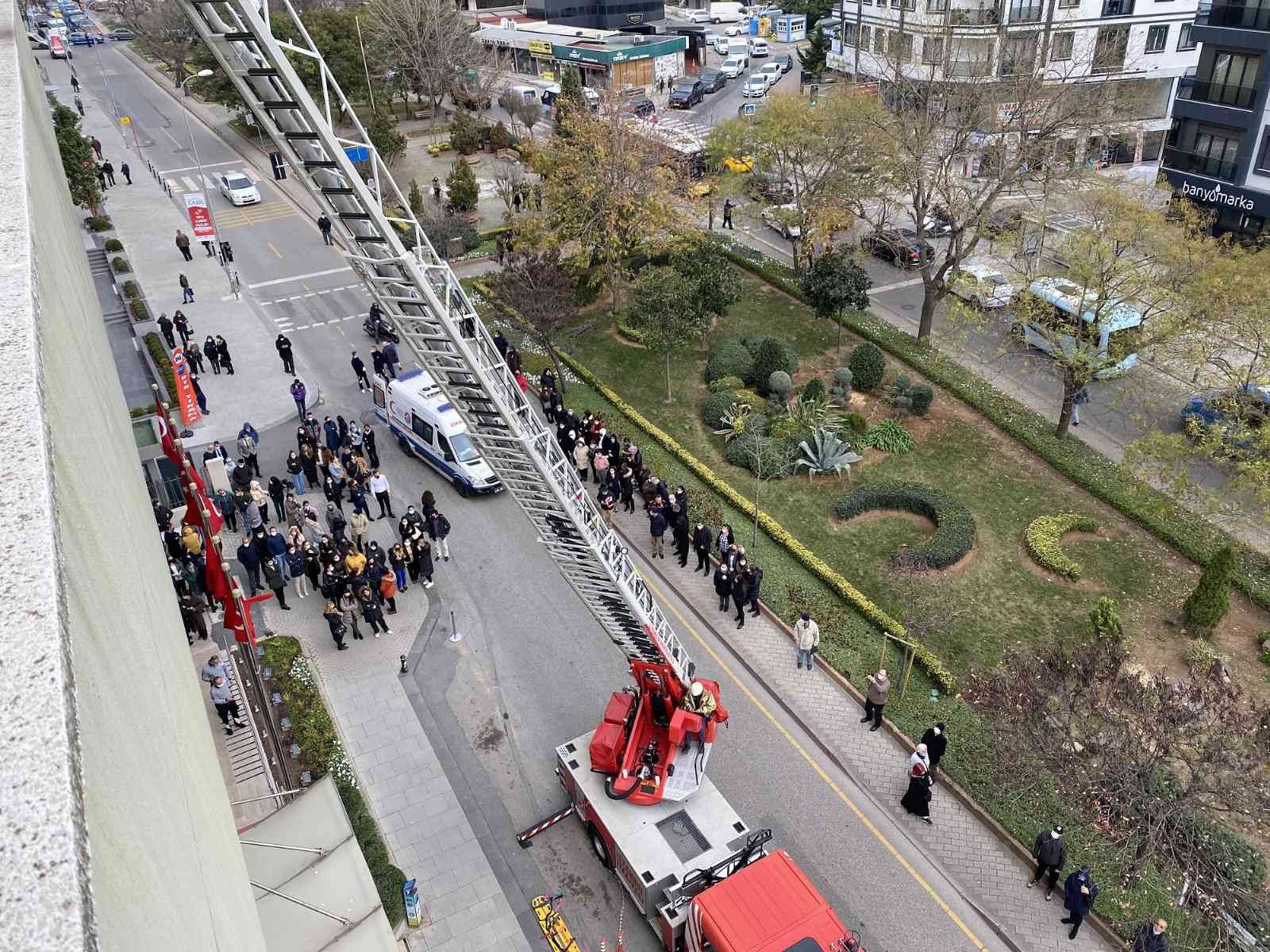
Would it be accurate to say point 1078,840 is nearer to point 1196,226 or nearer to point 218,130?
point 1196,226

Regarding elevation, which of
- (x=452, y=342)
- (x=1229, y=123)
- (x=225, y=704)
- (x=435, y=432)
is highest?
(x=452, y=342)

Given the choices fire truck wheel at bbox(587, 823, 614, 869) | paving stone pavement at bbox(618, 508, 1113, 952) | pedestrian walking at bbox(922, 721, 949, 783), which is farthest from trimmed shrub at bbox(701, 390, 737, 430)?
fire truck wheel at bbox(587, 823, 614, 869)

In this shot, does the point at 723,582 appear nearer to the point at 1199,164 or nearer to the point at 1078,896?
the point at 1078,896

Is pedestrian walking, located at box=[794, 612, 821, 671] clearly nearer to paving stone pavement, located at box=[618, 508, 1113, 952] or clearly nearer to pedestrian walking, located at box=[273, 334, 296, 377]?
paving stone pavement, located at box=[618, 508, 1113, 952]

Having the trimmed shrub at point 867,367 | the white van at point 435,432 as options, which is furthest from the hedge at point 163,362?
the trimmed shrub at point 867,367

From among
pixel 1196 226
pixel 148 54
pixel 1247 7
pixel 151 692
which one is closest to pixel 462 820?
pixel 151 692

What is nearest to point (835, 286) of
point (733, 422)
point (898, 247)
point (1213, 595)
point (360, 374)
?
point (898, 247)
